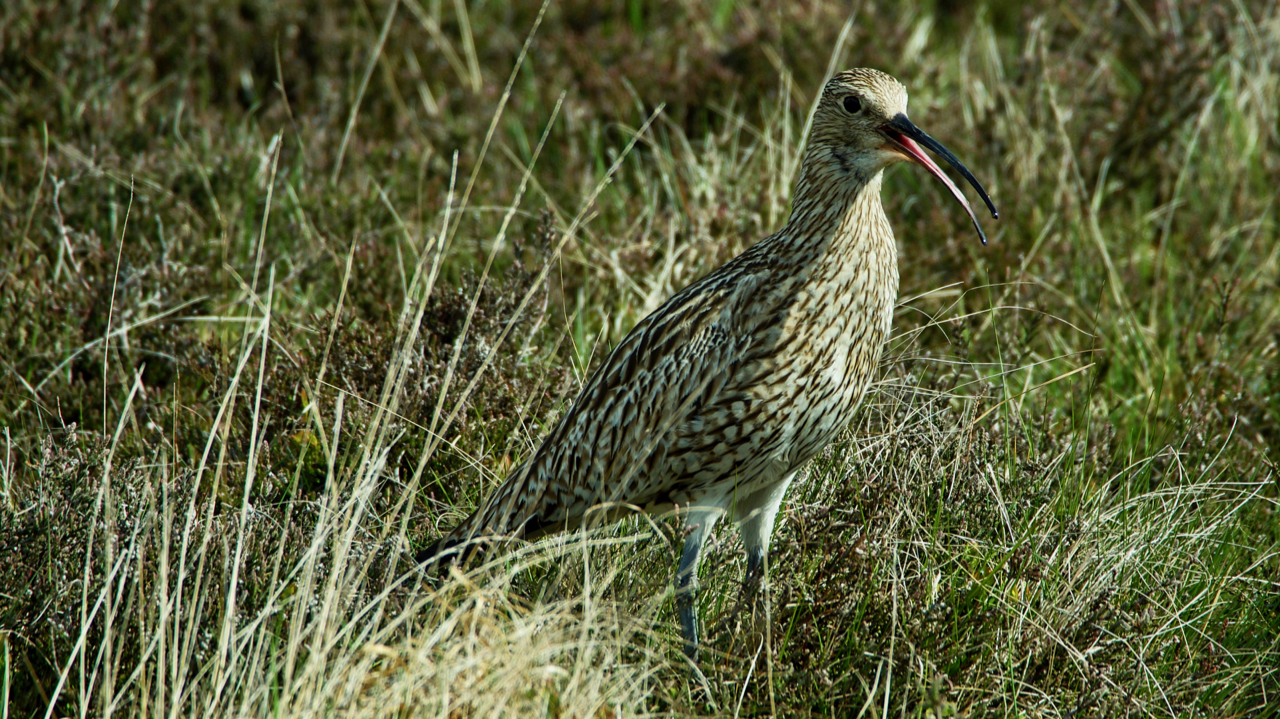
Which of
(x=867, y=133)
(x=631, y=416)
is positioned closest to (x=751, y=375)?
(x=631, y=416)

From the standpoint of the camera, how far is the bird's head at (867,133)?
126 inches

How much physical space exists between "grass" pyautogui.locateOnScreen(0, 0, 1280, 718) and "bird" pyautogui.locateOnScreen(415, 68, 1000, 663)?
0.47 ft

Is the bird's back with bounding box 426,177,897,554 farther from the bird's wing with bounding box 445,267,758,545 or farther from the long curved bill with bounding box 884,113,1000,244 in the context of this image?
the long curved bill with bounding box 884,113,1000,244

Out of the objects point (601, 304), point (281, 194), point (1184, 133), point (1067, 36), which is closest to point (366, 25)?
point (281, 194)

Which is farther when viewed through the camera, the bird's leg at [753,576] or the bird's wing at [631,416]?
the bird's wing at [631,416]

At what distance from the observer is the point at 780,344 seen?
10.3 ft

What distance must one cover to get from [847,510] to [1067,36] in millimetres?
3907

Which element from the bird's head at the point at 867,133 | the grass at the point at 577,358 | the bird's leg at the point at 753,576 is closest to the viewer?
the grass at the point at 577,358

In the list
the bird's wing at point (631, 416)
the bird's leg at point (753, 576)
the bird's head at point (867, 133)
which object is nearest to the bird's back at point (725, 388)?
the bird's wing at point (631, 416)

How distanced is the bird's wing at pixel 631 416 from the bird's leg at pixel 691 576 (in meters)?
0.13

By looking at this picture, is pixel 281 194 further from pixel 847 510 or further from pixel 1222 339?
pixel 1222 339

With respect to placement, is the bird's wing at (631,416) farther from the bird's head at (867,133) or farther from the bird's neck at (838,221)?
the bird's head at (867,133)

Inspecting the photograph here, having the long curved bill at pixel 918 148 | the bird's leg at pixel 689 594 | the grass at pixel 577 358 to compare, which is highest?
the long curved bill at pixel 918 148

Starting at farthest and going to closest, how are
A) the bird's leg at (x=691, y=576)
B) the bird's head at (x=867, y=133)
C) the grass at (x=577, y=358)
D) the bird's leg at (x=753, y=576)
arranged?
the bird's head at (x=867, y=133) < the bird's leg at (x=691, y=576) < the bird's leg at (x=753, y=576) < the grass at (x=577, y=358)
